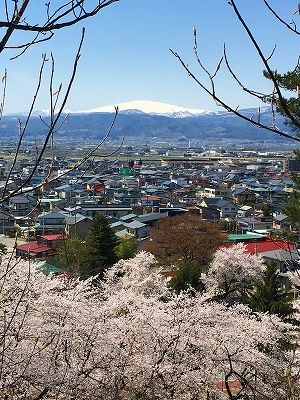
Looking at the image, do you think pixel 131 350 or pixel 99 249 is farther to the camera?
pixel 99 249

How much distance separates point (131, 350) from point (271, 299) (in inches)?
191

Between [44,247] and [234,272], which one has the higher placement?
[234,272]

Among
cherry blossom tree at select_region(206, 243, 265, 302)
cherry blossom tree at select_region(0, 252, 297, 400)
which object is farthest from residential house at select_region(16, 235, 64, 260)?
cherry blossom tree at select_region(0, 252, 297, 400)

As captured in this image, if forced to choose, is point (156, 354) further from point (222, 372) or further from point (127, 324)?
point (222, 372)

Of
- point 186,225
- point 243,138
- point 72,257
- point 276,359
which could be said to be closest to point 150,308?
point 276,359

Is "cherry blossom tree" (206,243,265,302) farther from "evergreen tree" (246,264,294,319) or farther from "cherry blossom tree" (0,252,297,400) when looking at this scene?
"cherry blossom tree" (0,252,297,400)

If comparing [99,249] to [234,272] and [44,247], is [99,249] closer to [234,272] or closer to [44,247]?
[234,272]

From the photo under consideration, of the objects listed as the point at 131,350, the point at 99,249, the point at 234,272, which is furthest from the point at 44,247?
the point at 131,350

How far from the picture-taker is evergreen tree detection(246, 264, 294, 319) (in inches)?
344

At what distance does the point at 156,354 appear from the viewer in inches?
196

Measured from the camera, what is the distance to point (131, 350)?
4945 millimetres

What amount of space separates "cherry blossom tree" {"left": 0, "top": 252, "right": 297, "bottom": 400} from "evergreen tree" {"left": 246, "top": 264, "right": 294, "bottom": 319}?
8.27 ft

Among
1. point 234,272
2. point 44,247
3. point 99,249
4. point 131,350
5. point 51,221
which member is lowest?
point 51,221

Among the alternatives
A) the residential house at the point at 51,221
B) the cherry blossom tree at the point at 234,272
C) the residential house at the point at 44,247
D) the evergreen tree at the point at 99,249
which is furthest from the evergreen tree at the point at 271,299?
the residential house at the point at 51,221
